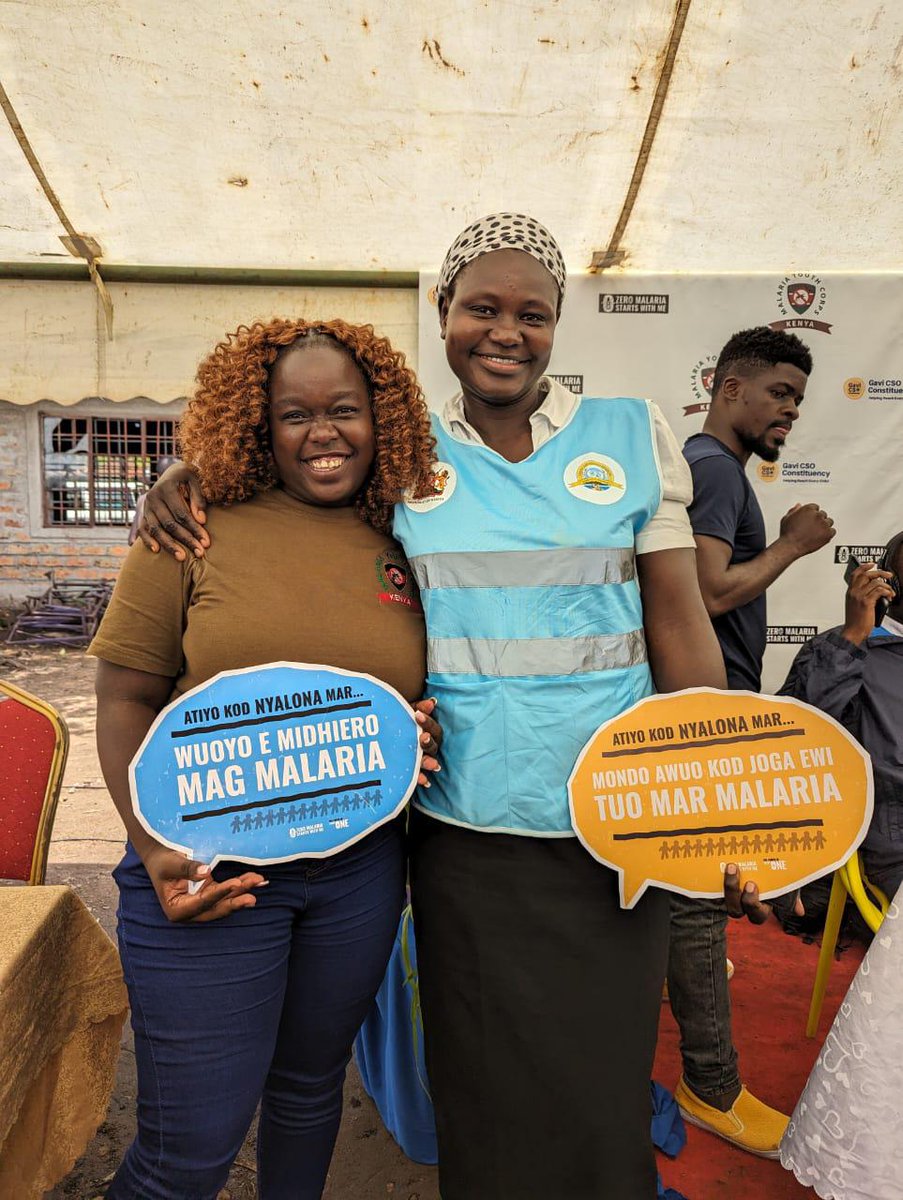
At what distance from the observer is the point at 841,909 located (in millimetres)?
2314

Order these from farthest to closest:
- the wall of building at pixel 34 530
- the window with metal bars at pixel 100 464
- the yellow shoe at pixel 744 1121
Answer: the window with metal bars at pixel 100 464 → the wall of building at pixel 34 530 → the yellow shoe at pixel 744 1121

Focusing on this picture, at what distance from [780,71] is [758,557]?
4.31 feet

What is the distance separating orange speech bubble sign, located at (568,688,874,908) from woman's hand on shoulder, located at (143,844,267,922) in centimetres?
54

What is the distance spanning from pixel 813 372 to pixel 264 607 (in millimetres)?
2750

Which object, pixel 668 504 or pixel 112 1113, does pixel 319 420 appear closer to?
pixel 668 504

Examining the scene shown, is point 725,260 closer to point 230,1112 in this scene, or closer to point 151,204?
point 151,204

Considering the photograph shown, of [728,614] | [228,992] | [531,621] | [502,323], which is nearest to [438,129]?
[502,323]

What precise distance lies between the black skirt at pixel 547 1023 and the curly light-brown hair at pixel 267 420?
62cm

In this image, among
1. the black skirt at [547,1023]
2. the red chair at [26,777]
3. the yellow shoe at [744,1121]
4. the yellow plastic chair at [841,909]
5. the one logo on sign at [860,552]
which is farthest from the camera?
the one logo on sign at [860,552]

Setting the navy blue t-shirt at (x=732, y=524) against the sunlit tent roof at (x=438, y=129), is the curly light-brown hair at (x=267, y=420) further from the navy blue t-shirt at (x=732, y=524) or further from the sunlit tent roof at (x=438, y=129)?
the sunlit tent roof at (x=438, y=129)

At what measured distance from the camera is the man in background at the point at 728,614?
6.17 ft

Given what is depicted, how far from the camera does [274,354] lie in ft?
4.31

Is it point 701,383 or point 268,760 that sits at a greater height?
point 701,383

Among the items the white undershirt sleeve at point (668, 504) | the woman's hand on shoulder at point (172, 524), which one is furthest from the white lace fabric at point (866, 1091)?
the woman's hand on shoulder at point (172, 524)
